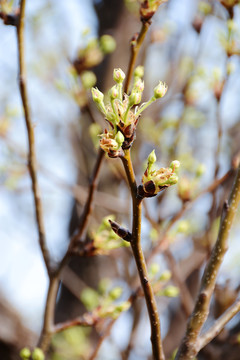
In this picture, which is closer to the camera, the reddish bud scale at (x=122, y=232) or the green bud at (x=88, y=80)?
the reddish bud scale at (x=122, y=232)

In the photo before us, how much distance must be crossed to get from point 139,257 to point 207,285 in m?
0.28

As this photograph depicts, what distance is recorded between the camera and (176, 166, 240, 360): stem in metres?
0.87

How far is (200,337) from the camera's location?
34.7 inches

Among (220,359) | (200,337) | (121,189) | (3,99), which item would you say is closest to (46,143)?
(3,99)

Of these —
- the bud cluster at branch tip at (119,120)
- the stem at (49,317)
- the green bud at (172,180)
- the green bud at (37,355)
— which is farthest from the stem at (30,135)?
the green bud at (172,180)

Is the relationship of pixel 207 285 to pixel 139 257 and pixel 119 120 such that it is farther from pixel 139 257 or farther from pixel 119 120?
pixel 119 120

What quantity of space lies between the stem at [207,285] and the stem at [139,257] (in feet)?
0.28

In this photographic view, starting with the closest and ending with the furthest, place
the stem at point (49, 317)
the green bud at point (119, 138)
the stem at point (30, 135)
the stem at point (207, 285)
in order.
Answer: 1. the green bud at point (119, 138)
2. the stem at point (207, 285)
3. the stem at point (30, 135)
4. the stem at point (49, 317)

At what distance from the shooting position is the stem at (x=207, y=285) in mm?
868

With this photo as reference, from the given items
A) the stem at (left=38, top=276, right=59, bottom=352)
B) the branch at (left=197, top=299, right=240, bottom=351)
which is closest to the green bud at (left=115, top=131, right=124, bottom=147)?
the branch at (left=197, top=299, right=240, bottom=351)

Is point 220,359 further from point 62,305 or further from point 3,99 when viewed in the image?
point 3,99

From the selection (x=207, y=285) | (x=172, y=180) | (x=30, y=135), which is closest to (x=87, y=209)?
(x=30, y=135)

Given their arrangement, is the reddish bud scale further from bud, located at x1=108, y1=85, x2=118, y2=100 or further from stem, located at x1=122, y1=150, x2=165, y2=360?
bud, located at x1=108, y1=85, x2=118, y2=100

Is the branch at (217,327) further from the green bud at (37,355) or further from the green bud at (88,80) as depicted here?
the green bud at (88,80)
